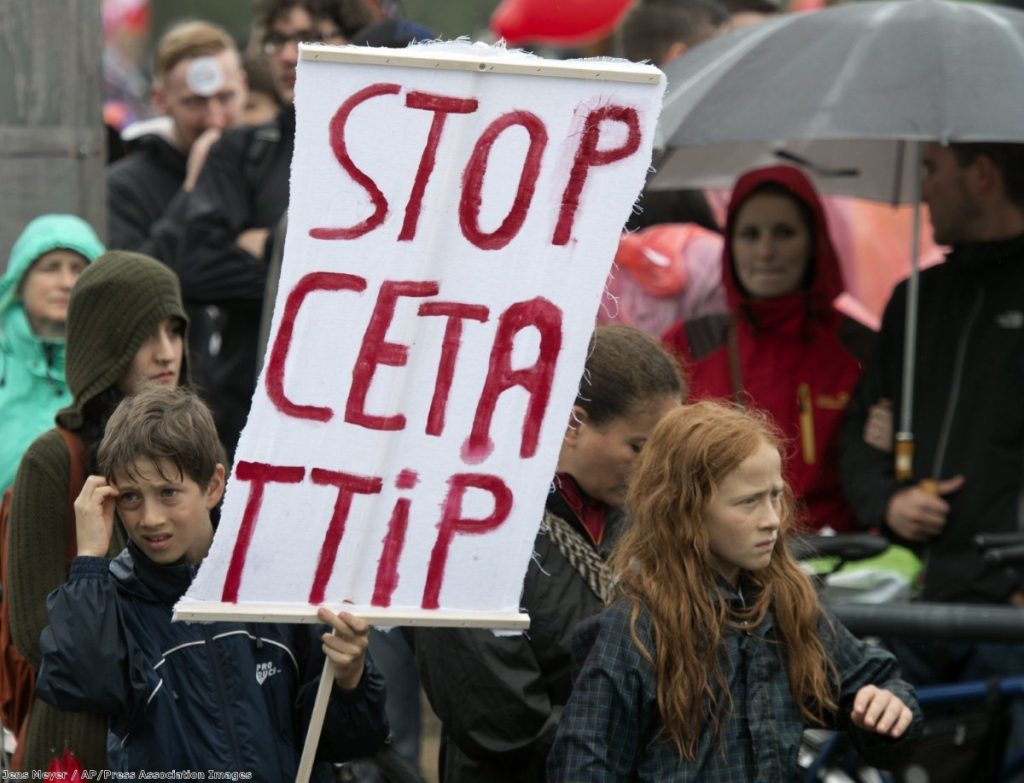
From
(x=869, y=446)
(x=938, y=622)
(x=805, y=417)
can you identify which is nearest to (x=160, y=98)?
(x=805, y=417)

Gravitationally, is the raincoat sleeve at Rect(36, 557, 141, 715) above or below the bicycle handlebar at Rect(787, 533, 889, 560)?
above

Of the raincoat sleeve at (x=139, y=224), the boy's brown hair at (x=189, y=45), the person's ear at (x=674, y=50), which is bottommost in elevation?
the raincoat sleeve at (x=139, y=224)

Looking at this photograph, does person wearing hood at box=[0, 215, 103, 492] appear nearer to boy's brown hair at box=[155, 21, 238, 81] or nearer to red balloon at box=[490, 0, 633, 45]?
boy's brown hair at box=[155, 21, 238, 81]

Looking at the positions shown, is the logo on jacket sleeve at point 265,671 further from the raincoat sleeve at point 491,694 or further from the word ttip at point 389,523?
the raincoat sleeve at point 491,694

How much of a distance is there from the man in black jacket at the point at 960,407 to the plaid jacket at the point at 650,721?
2.04 m

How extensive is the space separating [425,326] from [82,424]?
1023 mm

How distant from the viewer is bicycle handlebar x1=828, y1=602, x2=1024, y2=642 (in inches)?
205

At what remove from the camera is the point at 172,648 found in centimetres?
371

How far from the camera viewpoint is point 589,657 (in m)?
3.77

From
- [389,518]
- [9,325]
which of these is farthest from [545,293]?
[9,325]

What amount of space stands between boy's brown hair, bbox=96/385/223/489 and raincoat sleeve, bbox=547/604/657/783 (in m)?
0.83

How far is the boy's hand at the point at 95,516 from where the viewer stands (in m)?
3.66

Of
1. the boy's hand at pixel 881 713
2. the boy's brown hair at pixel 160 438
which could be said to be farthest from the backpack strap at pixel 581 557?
the boy's brown hair at pixel 160 438

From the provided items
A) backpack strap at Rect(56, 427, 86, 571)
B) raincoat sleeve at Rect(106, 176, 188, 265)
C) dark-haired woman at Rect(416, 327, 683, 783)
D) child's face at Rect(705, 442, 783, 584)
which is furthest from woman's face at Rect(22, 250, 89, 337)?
child's face at Rect(705, 442, 783, 584)
